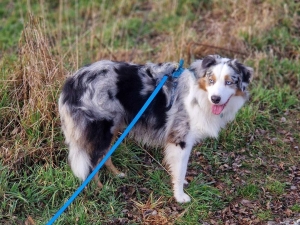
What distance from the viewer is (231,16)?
24.7 ft

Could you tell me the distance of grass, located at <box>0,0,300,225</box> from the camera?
12.9ft

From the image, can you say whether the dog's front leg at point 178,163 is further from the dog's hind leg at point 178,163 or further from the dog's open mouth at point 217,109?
the dog's open mouth at point 217,109

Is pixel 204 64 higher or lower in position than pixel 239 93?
higher

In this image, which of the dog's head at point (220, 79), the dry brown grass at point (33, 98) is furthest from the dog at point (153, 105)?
the dry brown grass at point (33, 98)

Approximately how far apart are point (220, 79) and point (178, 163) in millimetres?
890

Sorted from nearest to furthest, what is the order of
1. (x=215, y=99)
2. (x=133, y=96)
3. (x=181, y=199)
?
(x=215, y=99) → (x=133, y=96) → (x=181, y=199)

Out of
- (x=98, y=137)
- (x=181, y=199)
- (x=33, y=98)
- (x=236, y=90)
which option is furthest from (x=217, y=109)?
(x=33, y=98)

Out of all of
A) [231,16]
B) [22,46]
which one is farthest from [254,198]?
[231,16]

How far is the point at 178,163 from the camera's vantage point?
3.99 meters

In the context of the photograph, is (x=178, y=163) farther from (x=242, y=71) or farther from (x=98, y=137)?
(x=242, y=71)

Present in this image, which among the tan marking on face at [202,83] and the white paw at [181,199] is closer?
the tan marking on face at [202,83]

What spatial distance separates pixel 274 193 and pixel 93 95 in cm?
200

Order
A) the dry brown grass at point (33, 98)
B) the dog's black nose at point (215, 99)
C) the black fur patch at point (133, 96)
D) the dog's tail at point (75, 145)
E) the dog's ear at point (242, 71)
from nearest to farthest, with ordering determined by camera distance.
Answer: the dog's black nose at point (215, 99)
the dog's ear at point (242, 71)
the dog's tail at point (75, 145)
the black fur patch at point (133, 96)
the dry brown grass at point (33, 98)

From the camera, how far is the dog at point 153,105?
12.3ft
